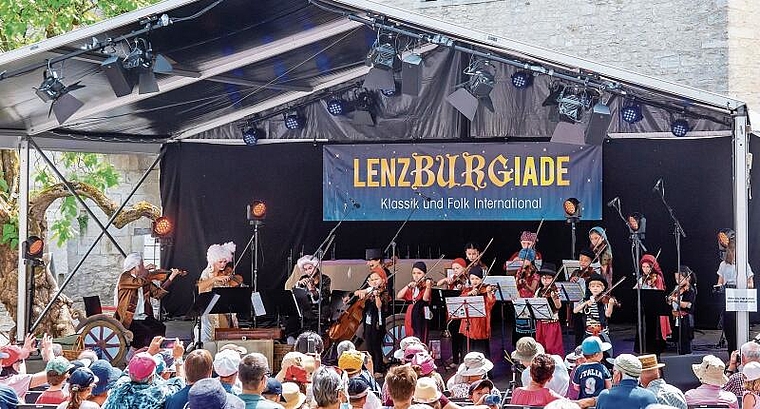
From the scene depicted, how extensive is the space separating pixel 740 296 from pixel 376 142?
5606 mm

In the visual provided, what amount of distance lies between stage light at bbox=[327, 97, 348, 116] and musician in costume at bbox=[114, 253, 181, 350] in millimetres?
2931

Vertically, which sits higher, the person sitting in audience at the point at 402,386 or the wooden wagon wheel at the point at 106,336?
the person sitting in audience at the point at 402,386

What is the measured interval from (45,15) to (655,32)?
1081 cm

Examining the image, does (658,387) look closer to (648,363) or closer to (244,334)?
(648,363)

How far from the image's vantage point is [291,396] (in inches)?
224

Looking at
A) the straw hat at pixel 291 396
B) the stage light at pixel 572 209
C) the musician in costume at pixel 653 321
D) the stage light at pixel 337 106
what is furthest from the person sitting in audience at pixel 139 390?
the stage light at pixel 337 106

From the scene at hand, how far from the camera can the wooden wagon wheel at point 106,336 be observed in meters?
11.4

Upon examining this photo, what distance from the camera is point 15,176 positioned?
1429cm

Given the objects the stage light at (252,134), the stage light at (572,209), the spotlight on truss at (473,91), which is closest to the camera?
the spotlight on truss at (473,91)

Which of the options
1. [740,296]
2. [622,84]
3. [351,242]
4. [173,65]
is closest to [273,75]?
[173,65]

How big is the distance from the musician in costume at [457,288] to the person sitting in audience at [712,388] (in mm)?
5749

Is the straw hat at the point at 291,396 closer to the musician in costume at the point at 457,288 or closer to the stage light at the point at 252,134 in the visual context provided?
the musician in costume at the point at 457,288

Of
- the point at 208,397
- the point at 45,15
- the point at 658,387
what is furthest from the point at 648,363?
the point at 45,15

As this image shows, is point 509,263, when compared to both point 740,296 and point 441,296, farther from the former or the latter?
point 740,296
